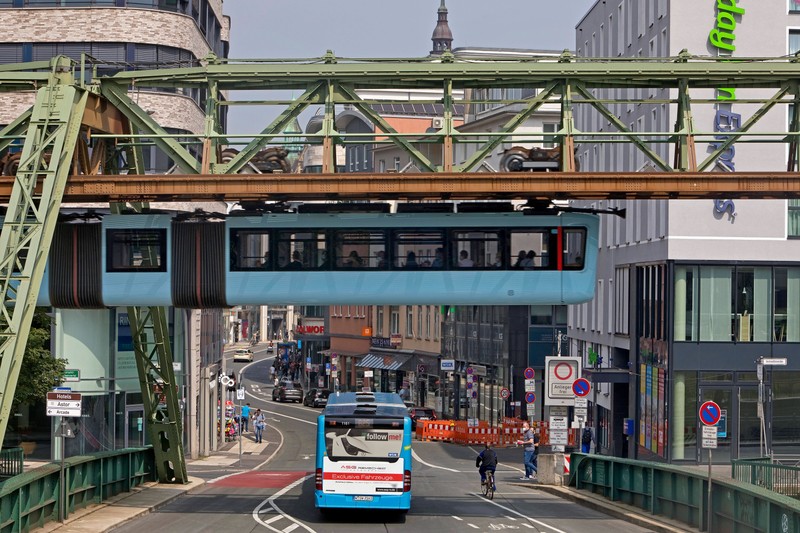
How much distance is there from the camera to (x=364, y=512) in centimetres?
3253

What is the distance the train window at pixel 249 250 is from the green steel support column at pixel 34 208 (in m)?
4.39

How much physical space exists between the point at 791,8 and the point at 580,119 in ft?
72.1

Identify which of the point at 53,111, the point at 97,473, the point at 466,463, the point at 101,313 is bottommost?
the point at 466,463

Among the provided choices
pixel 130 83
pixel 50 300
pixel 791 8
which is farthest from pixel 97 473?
pixel 791 8

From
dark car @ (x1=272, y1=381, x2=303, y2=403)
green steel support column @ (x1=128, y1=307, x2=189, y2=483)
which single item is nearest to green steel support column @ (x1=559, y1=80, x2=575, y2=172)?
green steel support column @ (x1=128, y1=307, x2=189, y2=483)

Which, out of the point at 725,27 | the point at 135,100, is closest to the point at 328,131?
the point at 135,100

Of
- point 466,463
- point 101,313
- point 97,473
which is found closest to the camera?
point 97,473

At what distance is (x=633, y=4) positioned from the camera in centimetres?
6269

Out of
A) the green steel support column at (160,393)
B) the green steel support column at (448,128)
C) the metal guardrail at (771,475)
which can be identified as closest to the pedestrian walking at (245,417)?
the green steel support column at (160,393)

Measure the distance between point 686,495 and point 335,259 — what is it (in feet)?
29.6

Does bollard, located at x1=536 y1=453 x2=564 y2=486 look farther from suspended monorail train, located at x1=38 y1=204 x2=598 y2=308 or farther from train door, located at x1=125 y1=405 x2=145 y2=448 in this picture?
train door, located at x1=125 y1=405 x2=145 y2=448

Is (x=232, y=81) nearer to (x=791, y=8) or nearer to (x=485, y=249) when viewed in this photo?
(x=485, y=249)

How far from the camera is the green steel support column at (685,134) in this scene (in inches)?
1103

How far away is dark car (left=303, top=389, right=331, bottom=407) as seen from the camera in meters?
102
